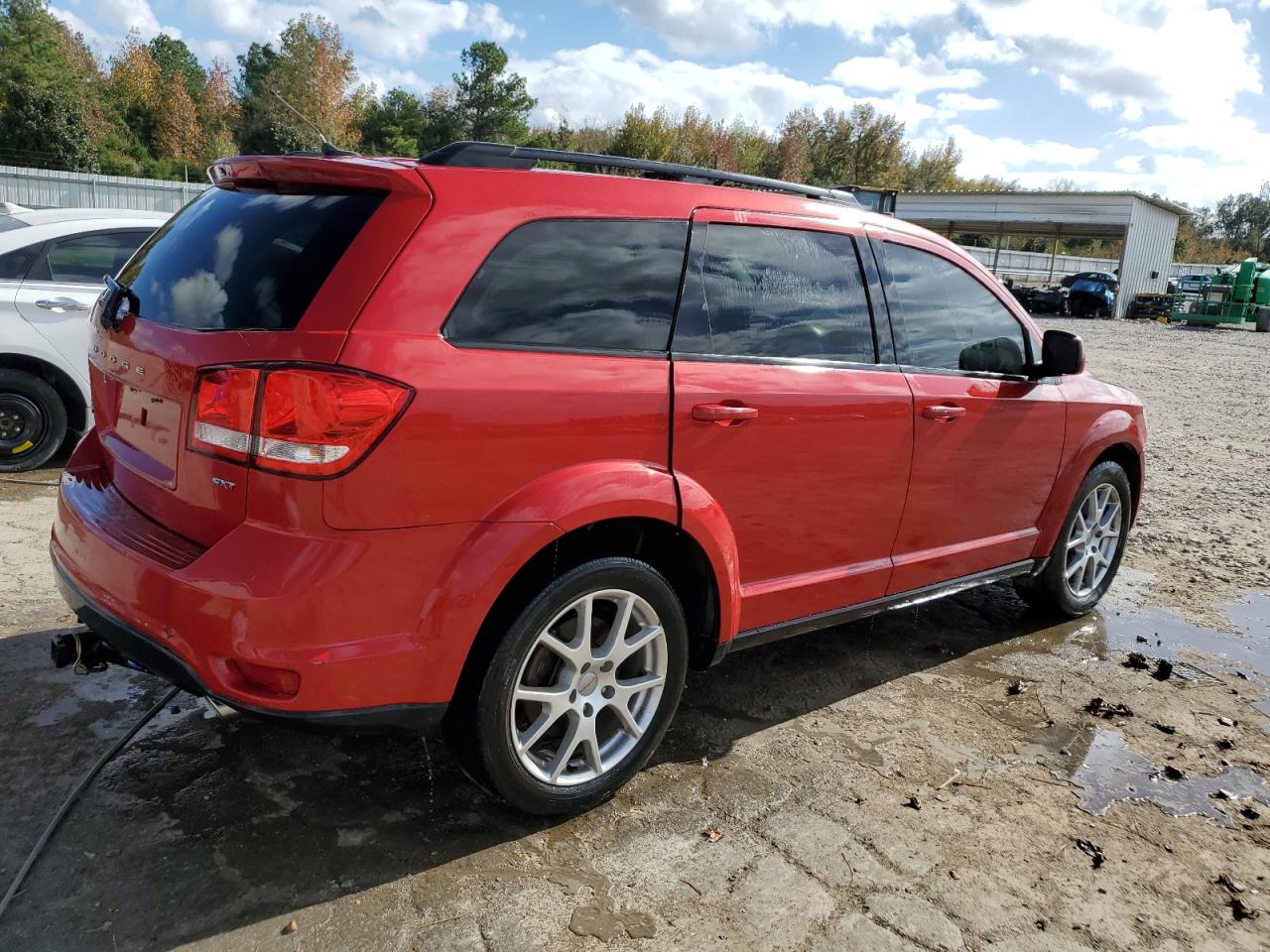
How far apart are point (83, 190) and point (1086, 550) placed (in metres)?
28.5

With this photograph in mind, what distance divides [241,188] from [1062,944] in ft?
10.2

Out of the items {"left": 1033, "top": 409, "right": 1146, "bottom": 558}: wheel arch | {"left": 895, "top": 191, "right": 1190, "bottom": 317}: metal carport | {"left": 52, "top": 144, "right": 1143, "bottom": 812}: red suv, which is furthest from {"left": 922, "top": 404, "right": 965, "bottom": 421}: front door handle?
{"left": 895, "top": 191, "right": 1190, "bottom": 317}: metal carport

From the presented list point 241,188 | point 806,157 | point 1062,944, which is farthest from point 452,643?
point 806,157

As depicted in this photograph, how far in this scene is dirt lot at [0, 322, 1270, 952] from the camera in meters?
2.52

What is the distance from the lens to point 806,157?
67.5 m

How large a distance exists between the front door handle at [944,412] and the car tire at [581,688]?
132 centimetres

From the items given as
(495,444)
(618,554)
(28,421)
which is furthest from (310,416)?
(28,421)

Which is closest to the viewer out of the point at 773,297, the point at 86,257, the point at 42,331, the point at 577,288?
the point at 577,288

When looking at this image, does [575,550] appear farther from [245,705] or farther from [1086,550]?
[1086,550]

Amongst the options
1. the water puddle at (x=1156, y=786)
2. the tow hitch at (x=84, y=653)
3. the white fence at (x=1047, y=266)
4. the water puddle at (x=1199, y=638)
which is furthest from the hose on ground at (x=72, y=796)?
the white fence at (x=1047, y=266)

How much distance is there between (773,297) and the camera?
3.29 m

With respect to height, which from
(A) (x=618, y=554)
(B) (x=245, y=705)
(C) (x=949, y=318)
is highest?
(C) (x=949, y=318)

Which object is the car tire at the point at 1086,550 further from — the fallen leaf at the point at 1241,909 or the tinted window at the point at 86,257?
the tinted window at the point at 86,257

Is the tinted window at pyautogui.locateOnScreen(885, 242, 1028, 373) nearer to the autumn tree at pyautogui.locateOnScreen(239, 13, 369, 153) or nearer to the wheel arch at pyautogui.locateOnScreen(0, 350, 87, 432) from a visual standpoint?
the wheel arch at pyautogui.locateOnScreen(0, 350, 87, 432)
